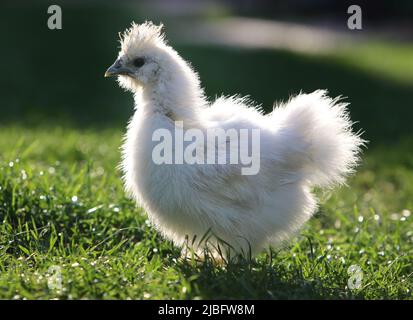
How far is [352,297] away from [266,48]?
13.2 meters

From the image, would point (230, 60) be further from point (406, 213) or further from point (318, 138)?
point (318, 138)

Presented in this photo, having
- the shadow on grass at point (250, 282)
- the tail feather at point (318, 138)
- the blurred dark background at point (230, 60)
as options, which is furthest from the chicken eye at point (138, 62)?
the blurred dark background at point (230, 60)

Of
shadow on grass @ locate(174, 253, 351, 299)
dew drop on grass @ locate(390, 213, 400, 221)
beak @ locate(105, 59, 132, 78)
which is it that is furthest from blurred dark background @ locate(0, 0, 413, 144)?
shadow on grass @ locate(174, 253, 351, 299)

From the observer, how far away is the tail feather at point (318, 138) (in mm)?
4336

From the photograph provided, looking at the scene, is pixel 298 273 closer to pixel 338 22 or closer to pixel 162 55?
pixel 162 55

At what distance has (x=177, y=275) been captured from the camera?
3746 millimetres

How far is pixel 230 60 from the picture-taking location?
14.5 m

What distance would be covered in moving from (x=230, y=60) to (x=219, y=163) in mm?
10770

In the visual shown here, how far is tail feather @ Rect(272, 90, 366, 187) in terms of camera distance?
4336 millimetres

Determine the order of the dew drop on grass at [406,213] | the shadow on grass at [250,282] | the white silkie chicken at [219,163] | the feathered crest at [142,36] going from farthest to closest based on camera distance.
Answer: the dew drop on grass at [406,213], the feathered crest at [142,36], the white silkie chicken at [219,163], the shadow on grass at [250,282]

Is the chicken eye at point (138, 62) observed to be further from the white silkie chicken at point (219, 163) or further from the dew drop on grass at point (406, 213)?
the dew drop on grass at point (406, 213)

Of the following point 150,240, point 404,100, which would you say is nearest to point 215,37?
point 404,100

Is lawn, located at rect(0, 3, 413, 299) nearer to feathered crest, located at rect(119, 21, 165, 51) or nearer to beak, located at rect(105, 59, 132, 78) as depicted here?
beak, located at rect(105, 59, 132, 78)

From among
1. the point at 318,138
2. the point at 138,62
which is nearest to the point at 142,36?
the point at 138,62
